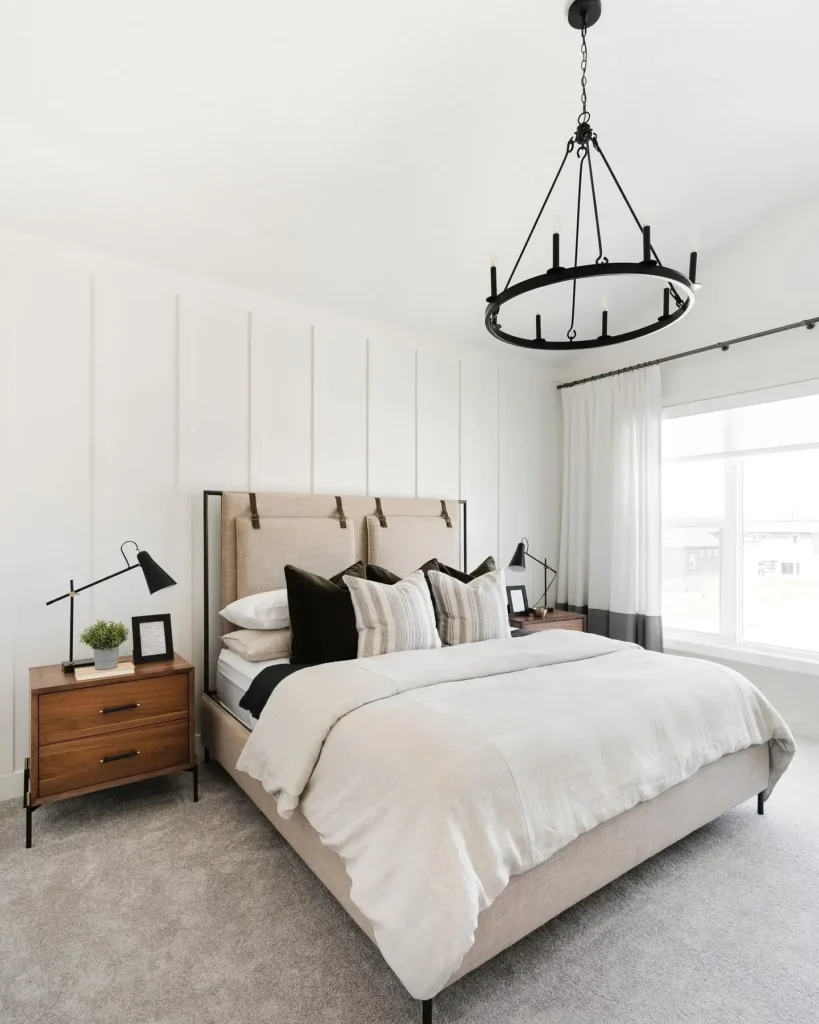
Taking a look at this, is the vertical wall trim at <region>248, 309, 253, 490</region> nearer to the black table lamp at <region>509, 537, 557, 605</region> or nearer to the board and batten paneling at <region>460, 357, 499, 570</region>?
the board and batten paneling at <region>460, 357, 499, 570</region>

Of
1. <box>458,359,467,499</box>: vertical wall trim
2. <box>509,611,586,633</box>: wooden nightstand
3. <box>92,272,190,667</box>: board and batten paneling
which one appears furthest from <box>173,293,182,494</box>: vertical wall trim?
<box>509,611,586,633</box>: wooden nightstand

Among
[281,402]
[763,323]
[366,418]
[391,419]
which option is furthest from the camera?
[391,419]

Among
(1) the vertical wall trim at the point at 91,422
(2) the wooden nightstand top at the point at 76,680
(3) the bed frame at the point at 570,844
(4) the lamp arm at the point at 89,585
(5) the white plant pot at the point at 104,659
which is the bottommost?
(3) the bed frame at the point at 570,844

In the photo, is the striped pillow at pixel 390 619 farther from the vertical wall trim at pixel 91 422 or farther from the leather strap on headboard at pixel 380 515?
the vertical wall trim at pixel 91 422

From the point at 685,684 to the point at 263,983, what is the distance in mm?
1729

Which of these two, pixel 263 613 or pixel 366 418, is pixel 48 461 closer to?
pixel 263 613

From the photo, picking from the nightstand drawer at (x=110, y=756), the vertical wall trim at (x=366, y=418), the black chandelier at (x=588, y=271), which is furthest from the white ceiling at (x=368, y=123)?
the nightstand drawer at (x=110, y=756)

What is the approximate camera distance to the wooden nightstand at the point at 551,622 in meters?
3.98

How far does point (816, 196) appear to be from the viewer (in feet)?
11.1

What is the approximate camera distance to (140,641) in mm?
2797

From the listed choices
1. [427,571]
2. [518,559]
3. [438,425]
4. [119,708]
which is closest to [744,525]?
[518,559]

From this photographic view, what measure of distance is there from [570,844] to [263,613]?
172cm

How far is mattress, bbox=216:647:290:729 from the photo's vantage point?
8.91ft

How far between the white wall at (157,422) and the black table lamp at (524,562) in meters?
0.71
